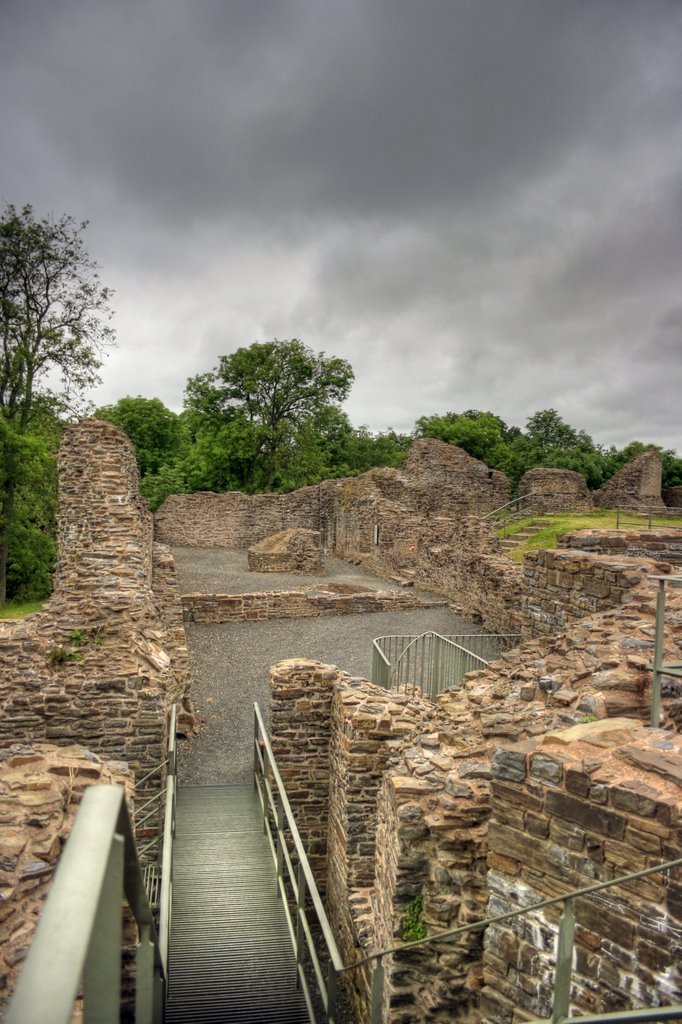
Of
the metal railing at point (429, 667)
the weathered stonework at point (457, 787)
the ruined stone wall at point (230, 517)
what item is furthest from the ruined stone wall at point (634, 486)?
the weathered stonework at point (457, 787)

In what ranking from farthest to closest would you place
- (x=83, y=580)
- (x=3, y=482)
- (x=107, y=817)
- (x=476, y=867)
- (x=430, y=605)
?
(x=3, y=482)
(x=430, y=605)
(x=83, y=580)
(x=476, y=867)
(x=107, y=817)

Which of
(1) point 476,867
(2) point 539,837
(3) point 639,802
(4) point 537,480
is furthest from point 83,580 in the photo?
(4) point 537,480

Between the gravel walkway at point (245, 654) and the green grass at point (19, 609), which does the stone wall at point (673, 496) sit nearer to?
the gravel walkway at point (245, 654)

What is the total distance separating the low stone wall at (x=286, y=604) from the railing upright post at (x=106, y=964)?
15.2 meters

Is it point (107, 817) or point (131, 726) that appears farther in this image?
point (131, 726)

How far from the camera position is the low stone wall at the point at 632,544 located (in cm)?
1019

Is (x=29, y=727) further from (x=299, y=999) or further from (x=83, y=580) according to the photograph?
(x=299, y=999)

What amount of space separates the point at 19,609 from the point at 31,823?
1775 centimetres

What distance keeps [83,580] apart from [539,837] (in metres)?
6.94

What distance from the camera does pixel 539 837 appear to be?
155 inches

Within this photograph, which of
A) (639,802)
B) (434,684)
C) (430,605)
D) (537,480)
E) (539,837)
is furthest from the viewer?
(537,480)

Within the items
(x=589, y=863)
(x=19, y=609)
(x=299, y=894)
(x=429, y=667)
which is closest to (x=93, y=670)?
(x=299, y=894)

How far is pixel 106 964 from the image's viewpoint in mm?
1261

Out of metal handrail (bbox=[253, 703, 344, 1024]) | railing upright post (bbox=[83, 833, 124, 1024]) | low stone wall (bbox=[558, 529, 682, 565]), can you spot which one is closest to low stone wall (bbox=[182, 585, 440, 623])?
metal handrail (bbox=[253, 703, 344, 1024])
